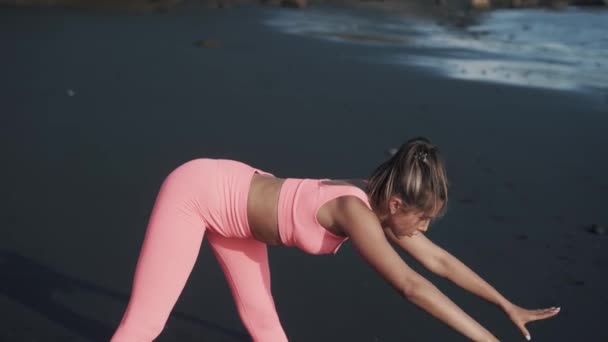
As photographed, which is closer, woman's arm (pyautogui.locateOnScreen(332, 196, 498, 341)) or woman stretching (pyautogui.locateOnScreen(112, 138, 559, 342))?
woman's arm (pyautogui.locateOnScreen(332, 196, 498, 341))

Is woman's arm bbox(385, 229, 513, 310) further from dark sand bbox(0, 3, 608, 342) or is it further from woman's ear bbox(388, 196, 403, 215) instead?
dark sand bbox(0, 3, 608, 342)

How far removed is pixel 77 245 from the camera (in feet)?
15.3

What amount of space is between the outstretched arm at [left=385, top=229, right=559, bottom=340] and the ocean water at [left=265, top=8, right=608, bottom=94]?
678 centimetres

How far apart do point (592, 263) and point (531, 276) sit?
1.44 feet

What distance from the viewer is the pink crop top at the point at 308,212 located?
111 inches

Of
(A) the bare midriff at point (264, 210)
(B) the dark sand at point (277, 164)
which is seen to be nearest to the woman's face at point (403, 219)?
(A) the bare midriff at point (264, 210)

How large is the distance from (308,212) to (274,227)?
6.3 inches

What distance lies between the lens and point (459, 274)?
3008 millimetres

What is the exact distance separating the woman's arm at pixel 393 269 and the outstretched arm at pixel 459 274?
0.88ft

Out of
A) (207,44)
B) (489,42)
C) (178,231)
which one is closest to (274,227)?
(178,231)

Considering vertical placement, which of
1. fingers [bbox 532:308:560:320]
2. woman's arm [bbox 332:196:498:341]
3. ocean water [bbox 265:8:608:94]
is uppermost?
woman's arm [bbox 332:196:498:341]

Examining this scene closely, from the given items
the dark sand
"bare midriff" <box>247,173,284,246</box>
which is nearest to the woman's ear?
"bare midriff" <box>247,173,284,246</box>

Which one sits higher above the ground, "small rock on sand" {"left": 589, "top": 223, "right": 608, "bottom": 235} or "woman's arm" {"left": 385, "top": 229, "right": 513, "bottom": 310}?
"woman's arm" {"left": 385, "top": 229, "right": 513, "bottom": 310}

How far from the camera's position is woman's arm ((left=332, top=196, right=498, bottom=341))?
8.27ft
